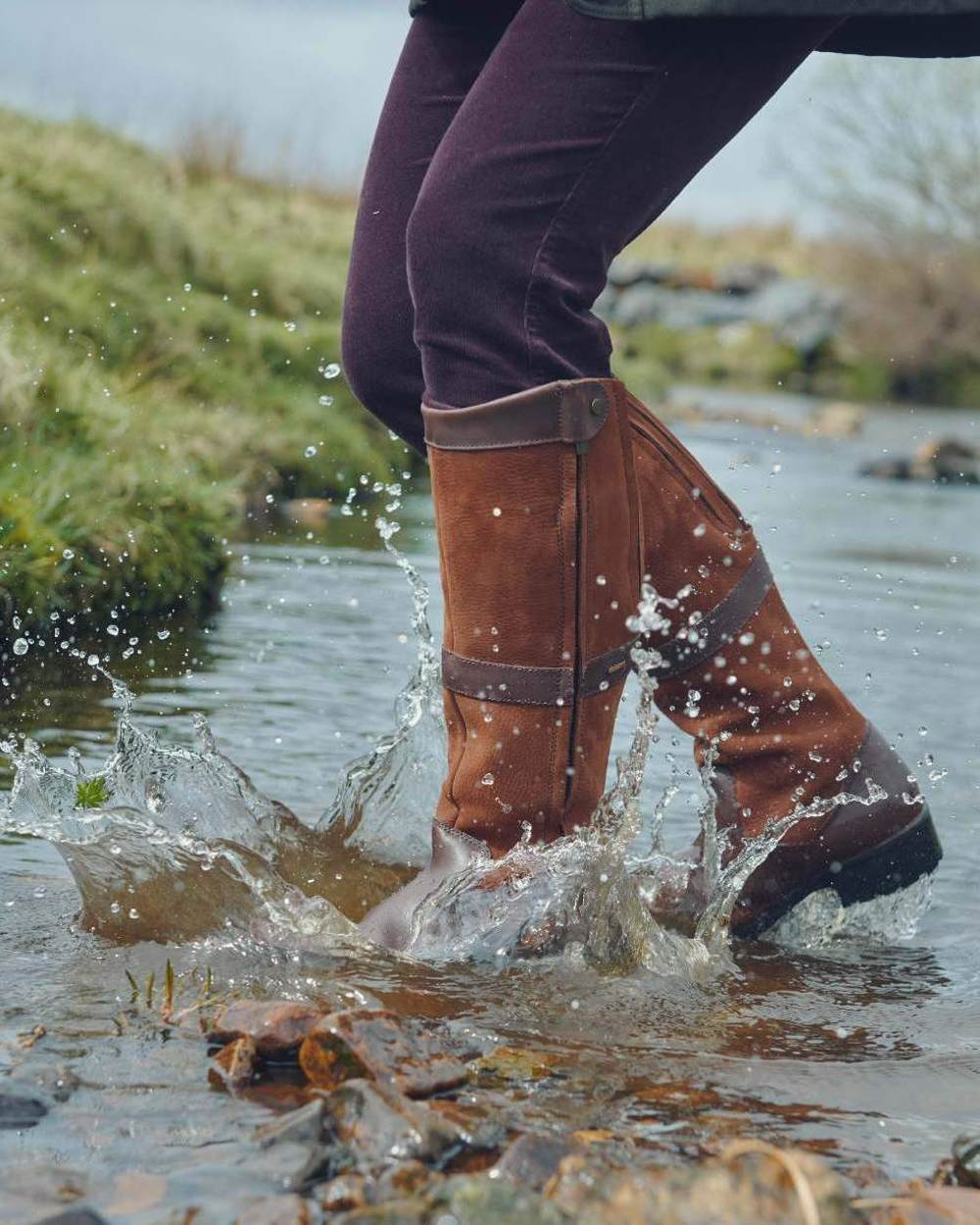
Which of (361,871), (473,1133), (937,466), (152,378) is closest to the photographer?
(473,1133)

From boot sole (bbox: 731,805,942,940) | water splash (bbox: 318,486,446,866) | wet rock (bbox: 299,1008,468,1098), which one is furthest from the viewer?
water splash (bbox: 318,486,446,866)

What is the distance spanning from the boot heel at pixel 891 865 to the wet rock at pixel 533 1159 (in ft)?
3.81

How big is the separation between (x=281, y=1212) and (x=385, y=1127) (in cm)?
15

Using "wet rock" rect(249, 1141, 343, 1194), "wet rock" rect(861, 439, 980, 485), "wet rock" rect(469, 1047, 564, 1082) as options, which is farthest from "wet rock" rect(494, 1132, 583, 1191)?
"wet rock" rect(861, 439, 980, 485)

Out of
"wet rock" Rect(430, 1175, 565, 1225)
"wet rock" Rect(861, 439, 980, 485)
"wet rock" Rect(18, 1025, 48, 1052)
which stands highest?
"wet rock" Rect(861, 439, 980, 485)

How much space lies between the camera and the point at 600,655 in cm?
220

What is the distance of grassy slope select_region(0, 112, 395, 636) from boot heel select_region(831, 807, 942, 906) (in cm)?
212

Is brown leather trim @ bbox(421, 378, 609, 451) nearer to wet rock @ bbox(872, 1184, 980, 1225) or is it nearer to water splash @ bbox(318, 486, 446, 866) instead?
water splash @ bbox(318, 486, 446, 866)

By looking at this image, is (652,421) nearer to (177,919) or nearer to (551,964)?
(551,964)

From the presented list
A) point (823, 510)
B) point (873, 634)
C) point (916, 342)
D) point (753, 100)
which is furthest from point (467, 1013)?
point (916, 342)

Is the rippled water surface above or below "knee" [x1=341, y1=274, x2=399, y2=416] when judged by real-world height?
below

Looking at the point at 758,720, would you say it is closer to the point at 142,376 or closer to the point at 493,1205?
the point at 493,1205

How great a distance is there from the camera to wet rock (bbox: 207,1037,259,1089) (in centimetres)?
172

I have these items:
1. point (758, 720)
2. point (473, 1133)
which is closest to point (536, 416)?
point (758, 720)
